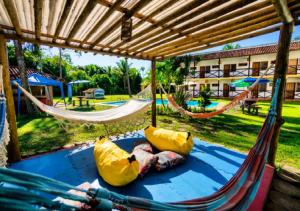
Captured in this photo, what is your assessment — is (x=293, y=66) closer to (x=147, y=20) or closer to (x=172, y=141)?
(x=172, y=141)

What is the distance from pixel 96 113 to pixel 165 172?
1.74 meters

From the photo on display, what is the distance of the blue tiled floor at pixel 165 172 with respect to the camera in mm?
1826

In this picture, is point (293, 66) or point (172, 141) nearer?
point (172, 141)

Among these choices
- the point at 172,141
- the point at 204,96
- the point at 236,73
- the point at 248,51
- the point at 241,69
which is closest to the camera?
the point at 172,141

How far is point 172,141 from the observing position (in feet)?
8.46

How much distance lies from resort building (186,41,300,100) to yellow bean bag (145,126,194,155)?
8.50 metres

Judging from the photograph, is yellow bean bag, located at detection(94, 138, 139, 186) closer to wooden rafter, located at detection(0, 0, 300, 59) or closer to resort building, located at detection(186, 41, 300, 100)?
wooden rafter, located at detection(0, 0, 300, 59)

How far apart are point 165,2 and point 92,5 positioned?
2.20 ft

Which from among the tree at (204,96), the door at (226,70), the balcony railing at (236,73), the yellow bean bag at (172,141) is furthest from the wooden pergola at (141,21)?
the door at (226,70)

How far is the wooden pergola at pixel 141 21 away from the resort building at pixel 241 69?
8.51 m

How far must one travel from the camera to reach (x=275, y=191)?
1.71 meters

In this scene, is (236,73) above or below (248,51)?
below

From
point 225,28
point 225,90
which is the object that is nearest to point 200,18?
point 225,28

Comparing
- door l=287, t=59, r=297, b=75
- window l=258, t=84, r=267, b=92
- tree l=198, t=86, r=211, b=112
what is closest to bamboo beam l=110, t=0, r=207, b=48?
tree l=198, t=86, r=211, b=112
